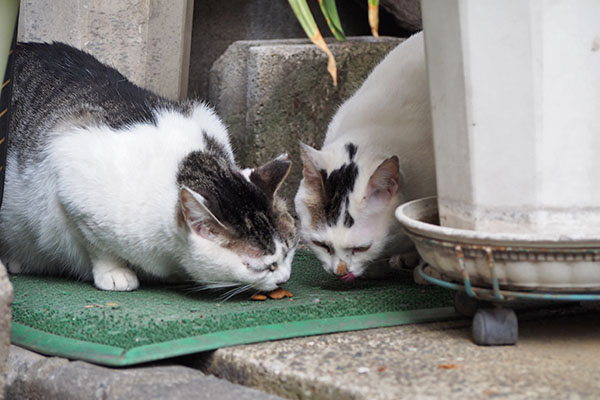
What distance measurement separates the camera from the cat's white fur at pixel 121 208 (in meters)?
2.35

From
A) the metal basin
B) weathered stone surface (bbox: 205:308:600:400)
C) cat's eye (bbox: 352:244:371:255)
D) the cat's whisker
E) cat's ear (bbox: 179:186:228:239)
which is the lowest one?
weathered stone surface (bbox: 205:308:600:400)

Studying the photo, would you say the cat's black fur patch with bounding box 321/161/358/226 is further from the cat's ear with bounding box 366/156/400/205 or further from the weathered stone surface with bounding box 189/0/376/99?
the weathered stone surface with bounding box 189/0/376/99

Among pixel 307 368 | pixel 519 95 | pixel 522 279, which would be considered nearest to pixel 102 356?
pixel 307 368

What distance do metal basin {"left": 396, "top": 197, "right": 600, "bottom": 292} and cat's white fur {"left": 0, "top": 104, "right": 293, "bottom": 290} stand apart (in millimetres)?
671

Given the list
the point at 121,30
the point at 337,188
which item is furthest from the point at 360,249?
the point at 121,30

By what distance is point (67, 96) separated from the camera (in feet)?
9.14

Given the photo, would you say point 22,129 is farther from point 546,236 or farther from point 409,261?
point 546,236

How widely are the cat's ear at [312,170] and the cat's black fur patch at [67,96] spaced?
1.80 feet

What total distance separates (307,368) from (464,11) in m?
0.90

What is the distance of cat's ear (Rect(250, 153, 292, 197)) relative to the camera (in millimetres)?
2441

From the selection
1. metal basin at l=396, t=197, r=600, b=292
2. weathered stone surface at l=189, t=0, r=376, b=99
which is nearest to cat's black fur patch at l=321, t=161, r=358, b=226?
metal basin at l=396, t=197, r=600, b=292

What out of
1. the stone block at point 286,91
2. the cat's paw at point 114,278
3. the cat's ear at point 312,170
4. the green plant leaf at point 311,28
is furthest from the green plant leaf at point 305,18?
the stone block at point 286,91

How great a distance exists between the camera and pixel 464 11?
1.77 meters

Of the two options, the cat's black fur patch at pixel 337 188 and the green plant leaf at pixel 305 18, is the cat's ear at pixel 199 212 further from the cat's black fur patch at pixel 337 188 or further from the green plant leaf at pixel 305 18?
the green plant leaf at pixel 305 18
